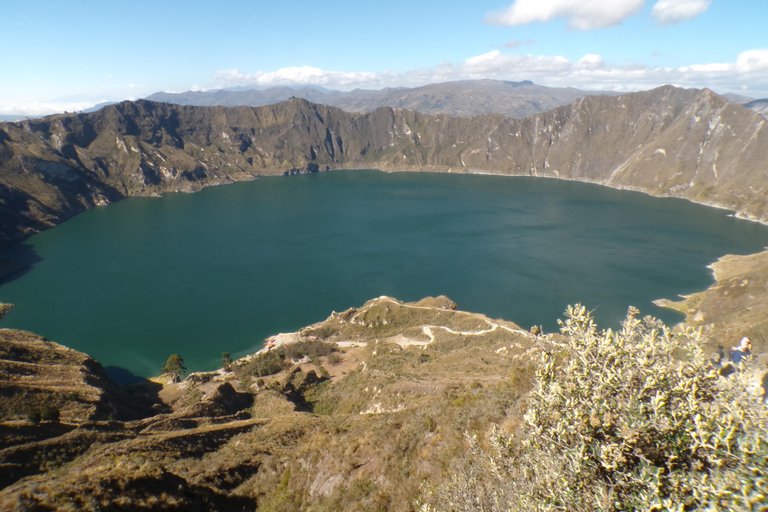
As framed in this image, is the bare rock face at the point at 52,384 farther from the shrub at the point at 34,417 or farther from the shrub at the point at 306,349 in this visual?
the shrub at the point at 306,349

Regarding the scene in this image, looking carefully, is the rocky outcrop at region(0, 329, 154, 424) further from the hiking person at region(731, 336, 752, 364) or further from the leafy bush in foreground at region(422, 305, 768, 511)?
the hiking person at region(731, 336, 752, 364)

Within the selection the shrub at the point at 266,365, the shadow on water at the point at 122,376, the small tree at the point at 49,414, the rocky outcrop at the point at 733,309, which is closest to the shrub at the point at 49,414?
the small tree at the point at 49,414

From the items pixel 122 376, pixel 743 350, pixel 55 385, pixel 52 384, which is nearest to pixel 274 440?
pixel 743 350

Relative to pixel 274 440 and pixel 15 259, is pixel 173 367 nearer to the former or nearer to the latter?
pixel 274 440

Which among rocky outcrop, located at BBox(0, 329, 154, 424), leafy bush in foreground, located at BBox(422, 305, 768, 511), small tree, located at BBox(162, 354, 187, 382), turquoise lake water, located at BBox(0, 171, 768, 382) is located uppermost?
leafy bush in foreground, located at BBox(422, 305, 768, 511)

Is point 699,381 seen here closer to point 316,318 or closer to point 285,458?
point 285,458

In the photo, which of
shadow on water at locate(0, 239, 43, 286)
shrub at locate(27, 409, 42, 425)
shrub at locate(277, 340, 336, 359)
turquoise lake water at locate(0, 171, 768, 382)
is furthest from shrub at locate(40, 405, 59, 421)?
shadow on water at locate(0, 239, 43, 286)
